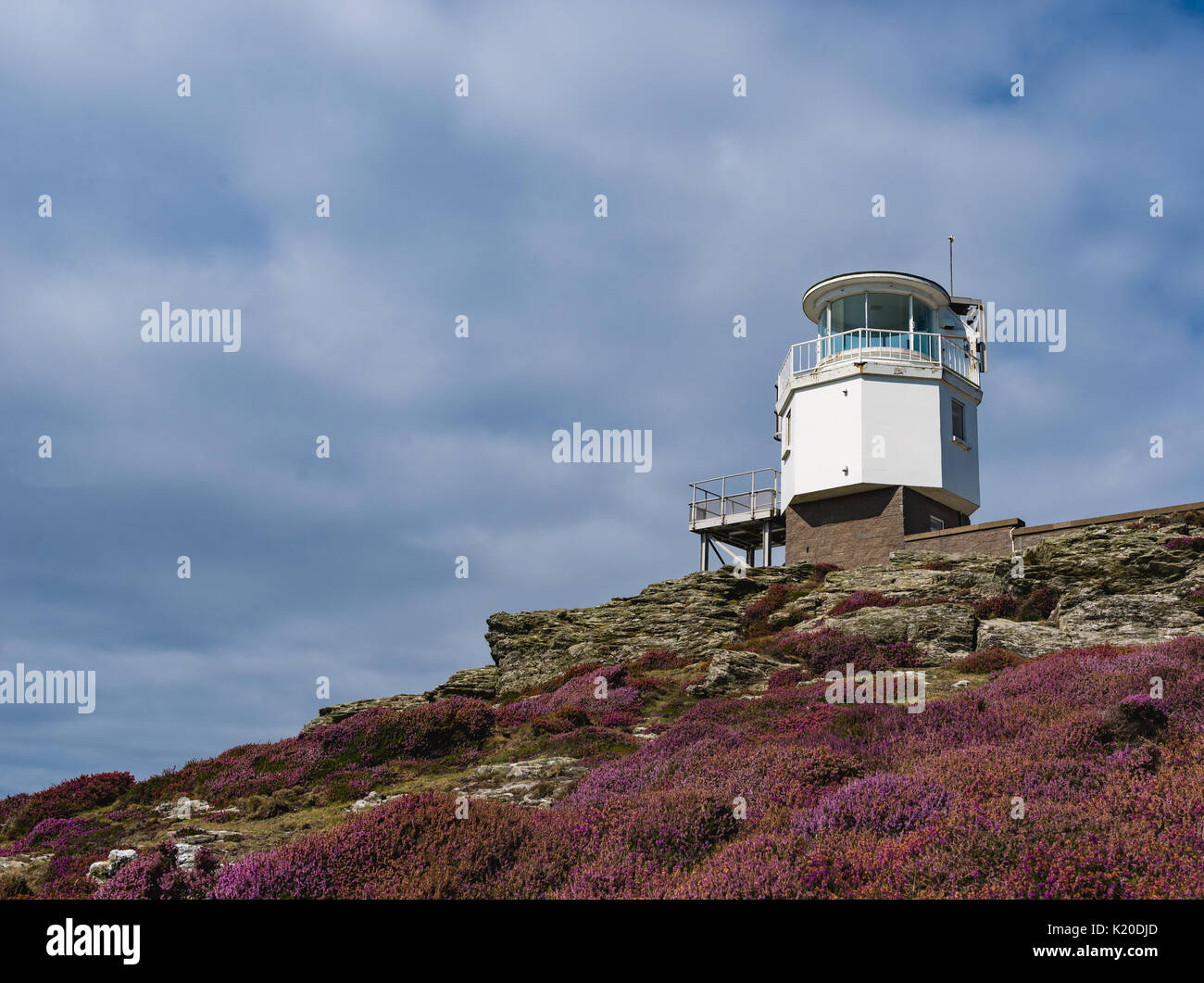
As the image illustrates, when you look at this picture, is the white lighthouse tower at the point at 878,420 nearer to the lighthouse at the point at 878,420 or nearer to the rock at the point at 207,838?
the lighthouse at the point at 878,420

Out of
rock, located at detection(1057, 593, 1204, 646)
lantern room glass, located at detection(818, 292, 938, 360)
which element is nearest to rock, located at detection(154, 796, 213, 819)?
rock, located at detection(1057, 593, 1204, 646)

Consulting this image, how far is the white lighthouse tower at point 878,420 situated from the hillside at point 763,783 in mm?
13972

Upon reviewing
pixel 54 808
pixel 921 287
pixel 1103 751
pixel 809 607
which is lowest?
pixel 54 808

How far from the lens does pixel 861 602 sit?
24.3 meters

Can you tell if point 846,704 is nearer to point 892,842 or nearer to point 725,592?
point 892,842

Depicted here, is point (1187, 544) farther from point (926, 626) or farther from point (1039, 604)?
point (926, 626)

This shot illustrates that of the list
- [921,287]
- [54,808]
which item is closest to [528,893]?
[54,808]

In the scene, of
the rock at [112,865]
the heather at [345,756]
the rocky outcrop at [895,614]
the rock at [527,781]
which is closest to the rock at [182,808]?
the heather at [345,756]

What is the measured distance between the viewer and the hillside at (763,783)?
7.32 meters

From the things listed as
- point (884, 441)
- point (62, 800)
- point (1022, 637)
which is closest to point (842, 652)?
point (1022, 637)

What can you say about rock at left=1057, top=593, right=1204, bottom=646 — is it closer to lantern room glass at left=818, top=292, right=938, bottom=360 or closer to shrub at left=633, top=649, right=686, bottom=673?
shrub at left=633, top=649, right=686, bottom=673

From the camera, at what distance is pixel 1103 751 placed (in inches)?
379

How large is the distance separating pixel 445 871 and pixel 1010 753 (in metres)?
5.90

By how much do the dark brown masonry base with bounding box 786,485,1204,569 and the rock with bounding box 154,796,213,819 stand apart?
86.1 feet
